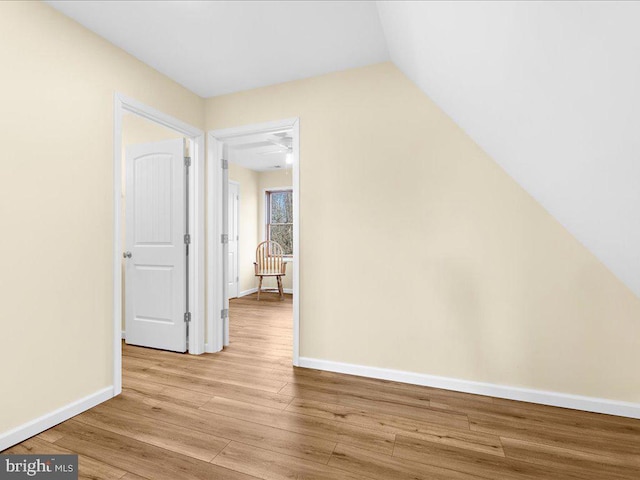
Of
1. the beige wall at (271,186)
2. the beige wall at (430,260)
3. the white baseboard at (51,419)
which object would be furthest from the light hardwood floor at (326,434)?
the beige wall at (271,186)

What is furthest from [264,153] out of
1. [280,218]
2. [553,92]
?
[553,92]

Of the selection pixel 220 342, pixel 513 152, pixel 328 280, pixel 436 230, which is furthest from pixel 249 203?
pixel 513 152

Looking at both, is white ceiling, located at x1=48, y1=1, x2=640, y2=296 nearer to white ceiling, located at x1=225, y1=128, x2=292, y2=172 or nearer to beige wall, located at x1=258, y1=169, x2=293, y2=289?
white ceiling, located at x1=225, y1=128, x2=292, y2=172

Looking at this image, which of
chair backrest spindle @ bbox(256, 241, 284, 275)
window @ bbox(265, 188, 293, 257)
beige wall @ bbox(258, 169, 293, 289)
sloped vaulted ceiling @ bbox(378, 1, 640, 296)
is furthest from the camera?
window @ bbox(265, 188, 293, 257)

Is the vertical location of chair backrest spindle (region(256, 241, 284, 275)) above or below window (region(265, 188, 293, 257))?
below

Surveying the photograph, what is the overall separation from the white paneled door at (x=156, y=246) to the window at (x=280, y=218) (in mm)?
3669

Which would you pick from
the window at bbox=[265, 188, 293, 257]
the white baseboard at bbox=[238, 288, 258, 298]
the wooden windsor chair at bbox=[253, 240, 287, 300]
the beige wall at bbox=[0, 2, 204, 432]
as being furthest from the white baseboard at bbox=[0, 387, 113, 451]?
the window at bbox=[265, 188, 293, 257]

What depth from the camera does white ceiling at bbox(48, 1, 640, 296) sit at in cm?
87

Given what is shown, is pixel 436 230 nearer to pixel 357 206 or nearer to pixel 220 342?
pixel 357 206

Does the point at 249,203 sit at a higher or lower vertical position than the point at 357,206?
higher

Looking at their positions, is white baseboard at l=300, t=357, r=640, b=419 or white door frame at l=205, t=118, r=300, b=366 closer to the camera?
white baseboard at l=300, t=357, r=640, b=419

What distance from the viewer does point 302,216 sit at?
270 centimetres

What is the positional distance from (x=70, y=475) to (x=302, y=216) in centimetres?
204

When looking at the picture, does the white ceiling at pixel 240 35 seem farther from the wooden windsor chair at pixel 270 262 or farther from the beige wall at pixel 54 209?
the wooden windsor chair at pixel 270 262
